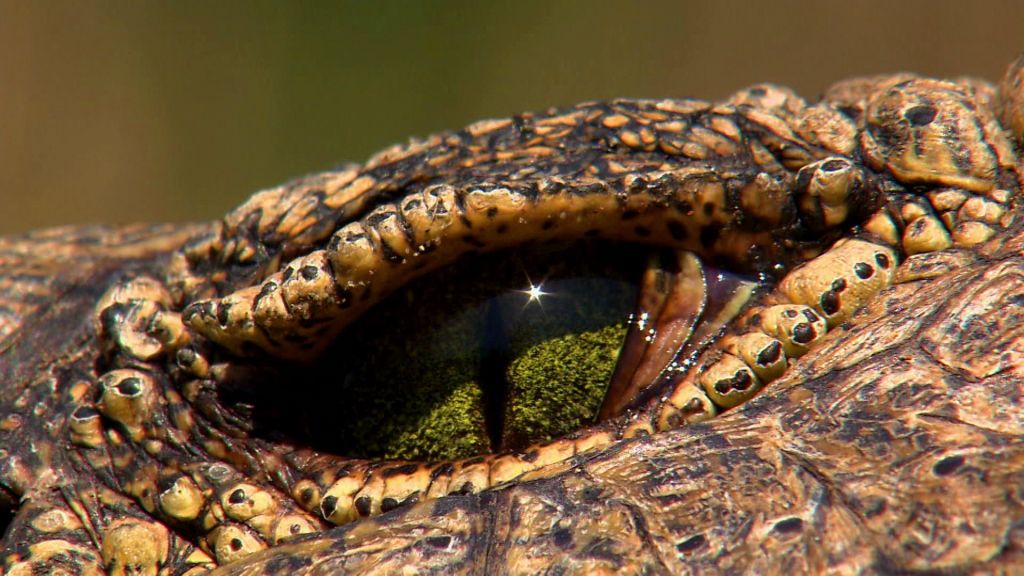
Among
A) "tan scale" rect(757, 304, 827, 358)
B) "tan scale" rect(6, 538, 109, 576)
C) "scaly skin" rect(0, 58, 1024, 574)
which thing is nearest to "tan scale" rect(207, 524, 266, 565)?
"scaly skin" rect(0, 58, 1024, 574)

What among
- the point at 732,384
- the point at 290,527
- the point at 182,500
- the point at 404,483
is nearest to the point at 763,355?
the point at 732,384

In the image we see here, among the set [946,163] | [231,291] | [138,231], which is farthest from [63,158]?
[946,163]

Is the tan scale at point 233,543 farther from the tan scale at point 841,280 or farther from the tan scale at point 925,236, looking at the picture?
the tan scale at point 925,236

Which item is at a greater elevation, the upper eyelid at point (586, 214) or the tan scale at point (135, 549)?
the upper eyelid at point (586, 214)

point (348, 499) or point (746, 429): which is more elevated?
point (348, 499)

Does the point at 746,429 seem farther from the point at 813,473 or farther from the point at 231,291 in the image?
the point at 231,291

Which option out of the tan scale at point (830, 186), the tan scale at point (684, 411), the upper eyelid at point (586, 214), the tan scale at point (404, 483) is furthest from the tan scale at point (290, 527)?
the tan scale at point (830, 186)

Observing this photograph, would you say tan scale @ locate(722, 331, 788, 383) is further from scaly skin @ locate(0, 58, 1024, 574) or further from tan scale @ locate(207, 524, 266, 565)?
tan scale @ locate(207, 524, 266, 565)
